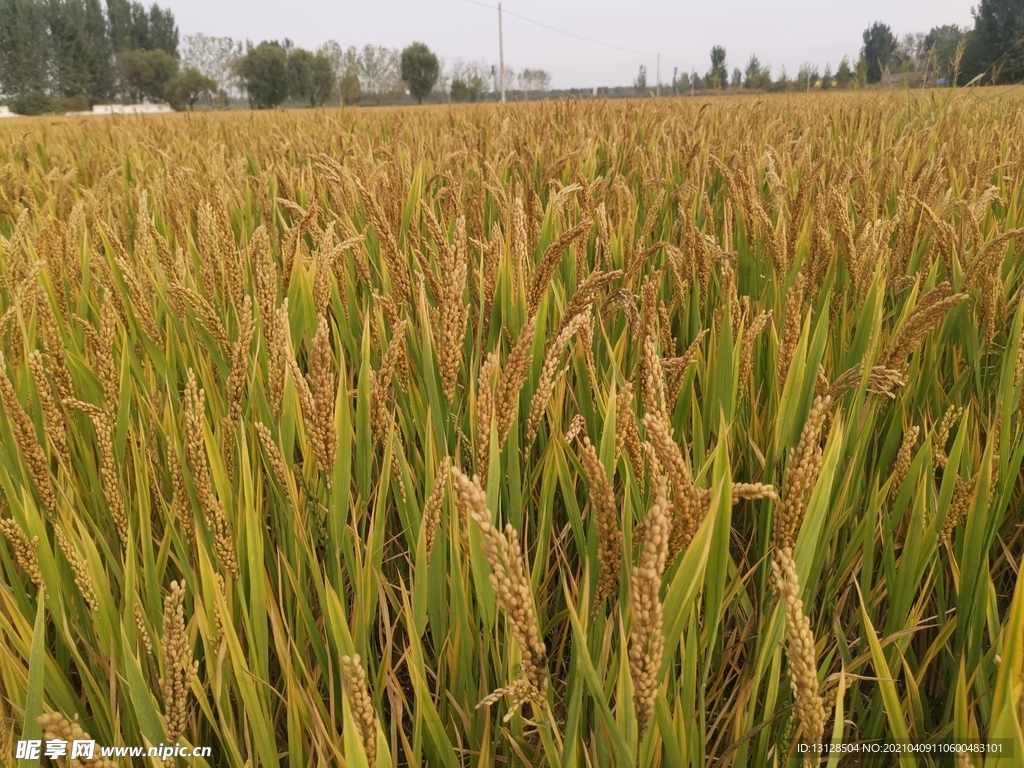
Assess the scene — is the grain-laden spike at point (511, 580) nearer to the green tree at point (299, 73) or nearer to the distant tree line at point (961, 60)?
the distant tree line at point (961, 60)

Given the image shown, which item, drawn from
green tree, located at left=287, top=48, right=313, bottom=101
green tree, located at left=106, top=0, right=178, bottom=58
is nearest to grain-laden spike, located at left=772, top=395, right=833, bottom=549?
green tree, located at left=287, top=48, right=313, bottom=101

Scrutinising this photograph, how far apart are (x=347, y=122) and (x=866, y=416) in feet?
18.7

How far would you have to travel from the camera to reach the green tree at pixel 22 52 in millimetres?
54156

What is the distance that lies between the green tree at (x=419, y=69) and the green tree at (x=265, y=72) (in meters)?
10.4

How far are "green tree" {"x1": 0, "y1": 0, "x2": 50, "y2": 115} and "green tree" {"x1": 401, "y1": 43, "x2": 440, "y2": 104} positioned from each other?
30628mm

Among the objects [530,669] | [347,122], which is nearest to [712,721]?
[530,669]

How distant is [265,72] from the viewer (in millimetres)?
49906

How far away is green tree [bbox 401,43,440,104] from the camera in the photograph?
179 ft

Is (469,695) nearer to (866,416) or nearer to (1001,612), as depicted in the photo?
(866,416)

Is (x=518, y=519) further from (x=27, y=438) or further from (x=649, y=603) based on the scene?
(x=27, y=438)

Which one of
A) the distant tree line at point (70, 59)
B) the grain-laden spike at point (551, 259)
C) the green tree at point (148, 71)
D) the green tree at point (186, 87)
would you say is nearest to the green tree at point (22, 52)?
the distant tree line at point (70, 59)

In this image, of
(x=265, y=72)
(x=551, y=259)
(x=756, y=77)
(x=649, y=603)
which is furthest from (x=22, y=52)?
(x=649, y=603)

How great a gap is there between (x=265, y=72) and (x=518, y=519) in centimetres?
5916

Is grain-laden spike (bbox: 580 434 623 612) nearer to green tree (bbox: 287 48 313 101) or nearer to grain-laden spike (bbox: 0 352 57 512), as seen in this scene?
grain-laden spike (bbox: 0 352 57 512)
